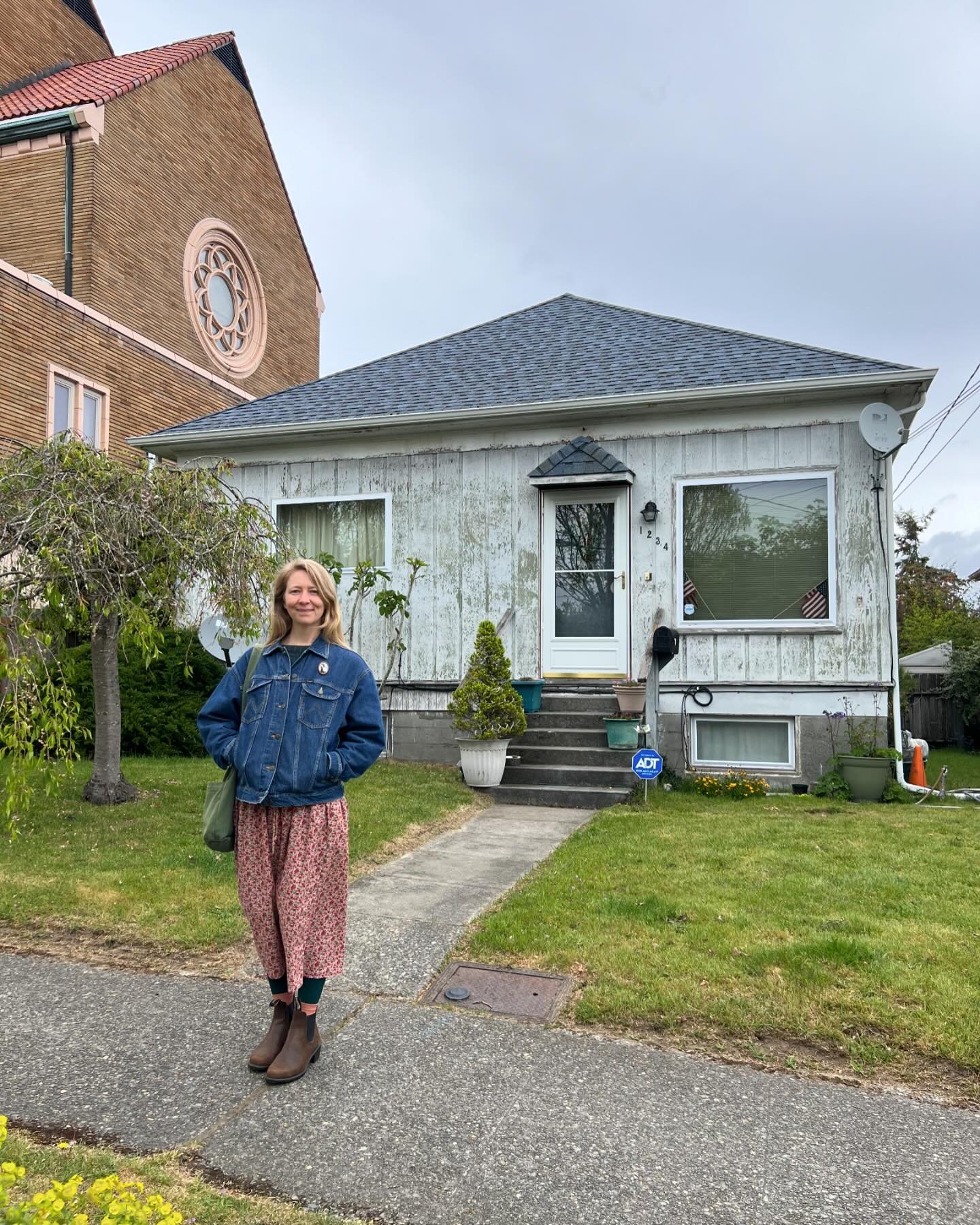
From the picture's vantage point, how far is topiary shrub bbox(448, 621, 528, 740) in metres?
7.91

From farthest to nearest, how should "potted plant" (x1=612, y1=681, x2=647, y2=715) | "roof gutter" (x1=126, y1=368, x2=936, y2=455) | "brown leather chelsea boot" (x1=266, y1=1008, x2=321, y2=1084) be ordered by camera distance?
Answer: "potted plant" (x1=612, y1=681, x2=647, y2=715), "roof gutter" (x1=126, y1=368, x2=936, y2=455), "brown leather chelsea boot" (x1=266, y1=1008, x2=321, y2=1084)

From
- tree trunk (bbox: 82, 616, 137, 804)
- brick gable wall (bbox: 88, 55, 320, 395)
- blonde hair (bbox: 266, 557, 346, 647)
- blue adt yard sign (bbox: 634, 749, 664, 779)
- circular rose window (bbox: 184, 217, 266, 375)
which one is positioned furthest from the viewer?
circular rose window (bbox: 184, 217, 266, 375)

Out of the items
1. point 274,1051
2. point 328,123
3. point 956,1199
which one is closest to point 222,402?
point 328,123

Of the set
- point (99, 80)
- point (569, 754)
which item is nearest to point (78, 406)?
point (99, 80)

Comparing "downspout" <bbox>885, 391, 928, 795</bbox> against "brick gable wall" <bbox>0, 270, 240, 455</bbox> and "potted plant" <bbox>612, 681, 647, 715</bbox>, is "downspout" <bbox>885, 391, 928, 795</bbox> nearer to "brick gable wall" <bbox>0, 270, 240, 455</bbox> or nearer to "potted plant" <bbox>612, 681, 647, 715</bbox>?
"potted plant" <bbox>612, 681, 647, 715</bbox>

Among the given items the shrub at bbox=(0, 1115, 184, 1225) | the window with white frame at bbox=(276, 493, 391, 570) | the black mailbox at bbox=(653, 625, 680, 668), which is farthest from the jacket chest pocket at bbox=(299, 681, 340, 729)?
the window with white frame at bbox=(276, 493, 391, 570)

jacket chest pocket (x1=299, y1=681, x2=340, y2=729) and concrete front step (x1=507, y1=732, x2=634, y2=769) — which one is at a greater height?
jacket chest pocket (x1=299, y1=681, x2=340, y2=729)

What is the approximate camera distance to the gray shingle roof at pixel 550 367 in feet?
29.1

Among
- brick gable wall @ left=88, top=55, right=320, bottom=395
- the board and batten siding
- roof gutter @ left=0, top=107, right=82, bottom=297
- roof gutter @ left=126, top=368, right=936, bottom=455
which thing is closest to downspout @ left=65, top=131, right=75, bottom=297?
roof gutter @ left=0, top=107, right=82, bottom=297

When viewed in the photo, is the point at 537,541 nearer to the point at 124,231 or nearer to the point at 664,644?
the point at 664,644

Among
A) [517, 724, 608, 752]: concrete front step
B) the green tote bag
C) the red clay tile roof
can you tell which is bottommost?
[517, 724, 608, 752]: concrete front step

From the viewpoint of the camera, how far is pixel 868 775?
788 cm

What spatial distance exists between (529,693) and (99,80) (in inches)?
634

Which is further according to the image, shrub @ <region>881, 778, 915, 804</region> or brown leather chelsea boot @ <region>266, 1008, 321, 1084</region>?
shrub @ <region>881, 778, 915, 804</region>
